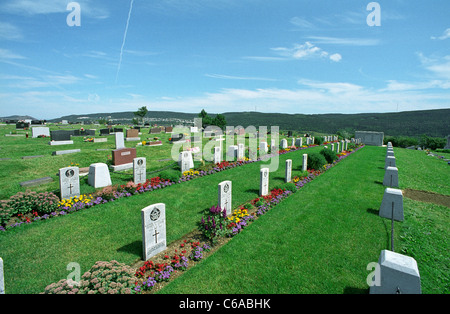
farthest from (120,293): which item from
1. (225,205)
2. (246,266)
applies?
(225,205)

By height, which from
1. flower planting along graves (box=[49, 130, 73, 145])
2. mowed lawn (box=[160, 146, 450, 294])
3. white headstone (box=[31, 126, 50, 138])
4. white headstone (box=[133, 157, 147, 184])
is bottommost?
mowed lawn (box=[160, 146, 450, 294])

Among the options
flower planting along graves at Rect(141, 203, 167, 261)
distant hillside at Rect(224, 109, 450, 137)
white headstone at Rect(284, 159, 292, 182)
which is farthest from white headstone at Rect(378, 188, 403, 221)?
distant hillside at Rect(224, 109, 450, 137)

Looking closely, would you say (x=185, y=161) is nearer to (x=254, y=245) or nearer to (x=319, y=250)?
(x=254, y=245)

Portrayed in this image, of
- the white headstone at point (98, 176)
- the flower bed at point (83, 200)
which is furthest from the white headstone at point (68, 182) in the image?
the white headstone at point (98, 176)

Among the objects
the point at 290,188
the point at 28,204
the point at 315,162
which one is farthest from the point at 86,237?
the point at 315,162

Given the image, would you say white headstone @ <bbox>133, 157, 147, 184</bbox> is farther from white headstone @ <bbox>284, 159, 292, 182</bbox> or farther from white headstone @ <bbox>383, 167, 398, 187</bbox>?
white headstone @ <bbox>383, 167, 398, 187</bbox>

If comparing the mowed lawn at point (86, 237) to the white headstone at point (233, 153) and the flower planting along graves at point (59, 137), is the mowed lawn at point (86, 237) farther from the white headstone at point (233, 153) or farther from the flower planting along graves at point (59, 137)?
the flower planting along graves at point (59, 137)

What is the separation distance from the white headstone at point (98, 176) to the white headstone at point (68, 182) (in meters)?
1.17

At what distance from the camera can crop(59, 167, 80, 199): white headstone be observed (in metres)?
8.70

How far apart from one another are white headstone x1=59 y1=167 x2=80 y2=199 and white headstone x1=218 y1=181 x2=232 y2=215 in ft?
20.4

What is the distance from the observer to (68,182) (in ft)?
29.2

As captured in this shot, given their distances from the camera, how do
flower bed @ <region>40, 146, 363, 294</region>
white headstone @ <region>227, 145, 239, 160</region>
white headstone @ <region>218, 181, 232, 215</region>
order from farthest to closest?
white headstone @ <region>227, 145, 239, 160</region>, white headstone @ <region>218, 181, 232, 215</region>, flower bed @ <region>40, 146, 363, 294</region>

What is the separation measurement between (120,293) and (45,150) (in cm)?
1883
